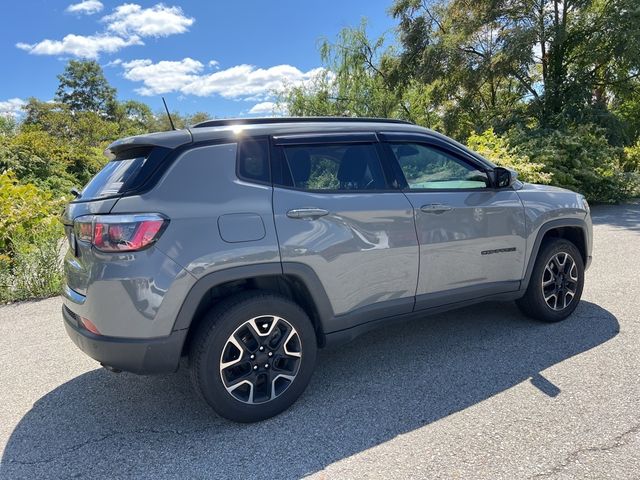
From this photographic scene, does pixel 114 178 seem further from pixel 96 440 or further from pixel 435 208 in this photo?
pixel 435 208

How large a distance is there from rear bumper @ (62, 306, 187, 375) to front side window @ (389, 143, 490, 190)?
1960 millimetres

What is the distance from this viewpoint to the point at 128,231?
98.6 inches

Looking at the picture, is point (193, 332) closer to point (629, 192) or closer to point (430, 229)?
point (430, 229)

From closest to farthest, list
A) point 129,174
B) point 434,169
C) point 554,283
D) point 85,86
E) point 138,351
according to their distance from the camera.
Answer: point 138,351 → point 129,174 → point 434,169 → point 554,283 → point 85,86

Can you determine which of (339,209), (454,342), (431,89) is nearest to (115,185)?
(339,209)

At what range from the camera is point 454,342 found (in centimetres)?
389

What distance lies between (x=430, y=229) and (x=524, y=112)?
13578 millimetres

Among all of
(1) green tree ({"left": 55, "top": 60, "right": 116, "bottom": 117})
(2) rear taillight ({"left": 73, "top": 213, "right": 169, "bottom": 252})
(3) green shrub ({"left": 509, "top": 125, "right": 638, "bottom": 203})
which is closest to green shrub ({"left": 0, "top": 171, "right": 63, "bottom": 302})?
(2) rear taillight ({"left": 73, "top": 213, "right": 169, "bottom": 252})

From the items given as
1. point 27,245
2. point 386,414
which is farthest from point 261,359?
point 27,245

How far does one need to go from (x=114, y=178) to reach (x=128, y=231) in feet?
1.82

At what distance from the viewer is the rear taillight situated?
8.21ft

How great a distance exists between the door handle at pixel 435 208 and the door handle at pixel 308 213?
807 mm

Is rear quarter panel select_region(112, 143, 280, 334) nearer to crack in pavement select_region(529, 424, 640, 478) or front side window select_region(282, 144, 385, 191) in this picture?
front side window select_region(282, 144, 385, 191)

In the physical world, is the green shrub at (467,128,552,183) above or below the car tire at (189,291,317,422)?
above
